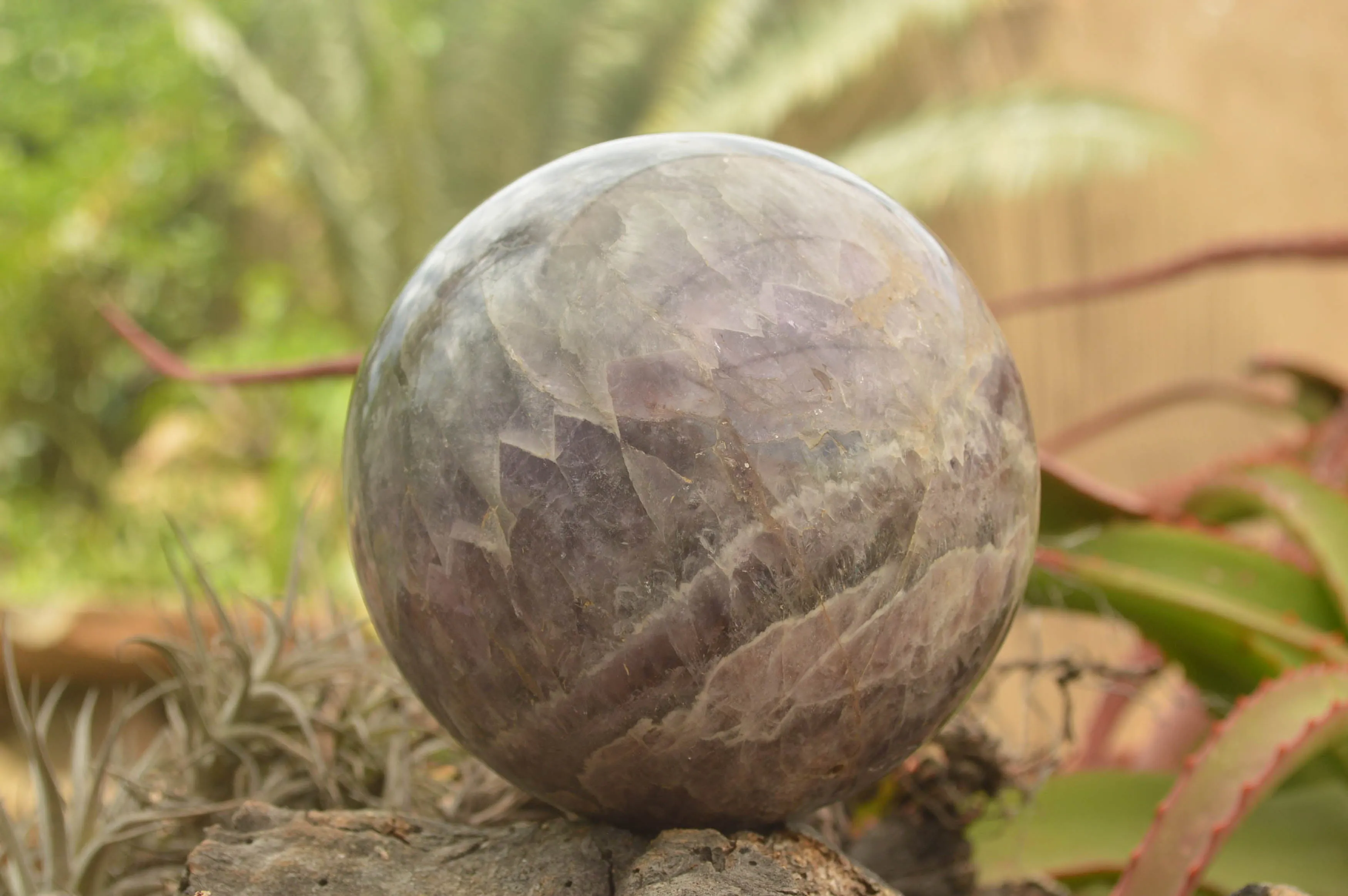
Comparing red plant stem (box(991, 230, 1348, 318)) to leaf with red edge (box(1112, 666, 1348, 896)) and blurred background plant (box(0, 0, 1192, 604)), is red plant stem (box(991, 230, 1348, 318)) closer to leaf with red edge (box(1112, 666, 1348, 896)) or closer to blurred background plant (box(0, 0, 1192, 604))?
leaf with red edge (box(1112, 666, 1348, 896))

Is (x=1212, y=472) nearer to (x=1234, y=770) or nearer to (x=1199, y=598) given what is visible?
(x=1199, y=598)

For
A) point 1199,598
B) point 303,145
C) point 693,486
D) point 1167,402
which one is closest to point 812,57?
point 303,145

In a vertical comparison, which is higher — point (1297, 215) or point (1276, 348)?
point (1297, 215)

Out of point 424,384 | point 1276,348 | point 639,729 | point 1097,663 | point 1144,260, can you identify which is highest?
point 424,384

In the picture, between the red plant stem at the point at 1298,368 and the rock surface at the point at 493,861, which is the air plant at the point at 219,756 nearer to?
the rock surface at the point at 493,861

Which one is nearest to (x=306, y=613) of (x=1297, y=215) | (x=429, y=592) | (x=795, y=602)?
(x=429, y=592)

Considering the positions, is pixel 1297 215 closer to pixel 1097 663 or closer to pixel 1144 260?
pixel 1144 260
